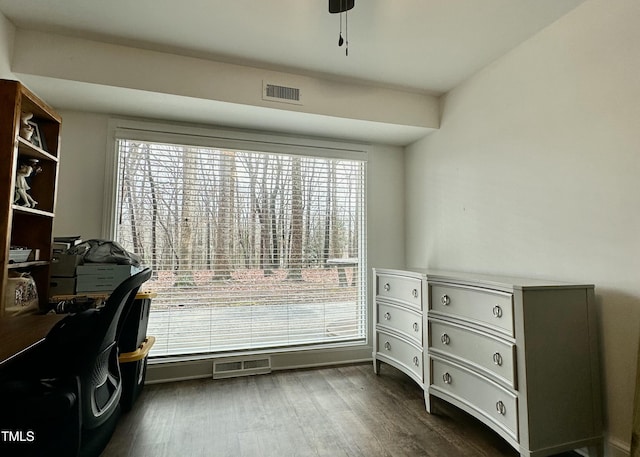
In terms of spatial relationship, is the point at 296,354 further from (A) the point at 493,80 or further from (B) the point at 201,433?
(A) the point at 493,80

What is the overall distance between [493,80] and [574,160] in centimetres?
93

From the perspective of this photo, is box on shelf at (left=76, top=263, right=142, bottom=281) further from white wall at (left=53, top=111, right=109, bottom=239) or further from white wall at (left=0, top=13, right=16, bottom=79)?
white wall at (left=0, top=13, right=16, bottom=79)

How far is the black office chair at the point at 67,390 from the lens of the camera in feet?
3.29

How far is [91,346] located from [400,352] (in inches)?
87.2

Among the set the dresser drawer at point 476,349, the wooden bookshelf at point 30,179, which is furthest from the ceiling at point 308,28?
the dresser drawer at point 476,349

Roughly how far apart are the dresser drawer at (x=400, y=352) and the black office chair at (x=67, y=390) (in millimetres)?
1932

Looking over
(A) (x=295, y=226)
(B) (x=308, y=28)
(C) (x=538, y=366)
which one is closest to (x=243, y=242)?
(A) (x=295, y=226)

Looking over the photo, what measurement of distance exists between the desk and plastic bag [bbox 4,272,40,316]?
0.22m

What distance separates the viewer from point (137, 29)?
216cm

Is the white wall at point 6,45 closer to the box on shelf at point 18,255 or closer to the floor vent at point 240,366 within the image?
the box on shelf at point 18,255

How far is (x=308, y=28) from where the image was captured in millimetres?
2156

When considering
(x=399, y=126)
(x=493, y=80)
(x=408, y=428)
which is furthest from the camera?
(x=399, y=126)

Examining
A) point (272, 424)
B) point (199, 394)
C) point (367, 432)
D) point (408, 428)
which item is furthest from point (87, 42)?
point (408, 428)

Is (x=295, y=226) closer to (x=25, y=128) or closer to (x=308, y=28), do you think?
(x=308, y=28)
